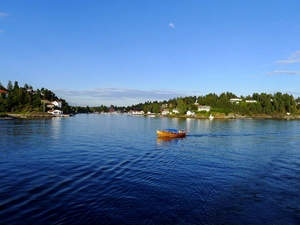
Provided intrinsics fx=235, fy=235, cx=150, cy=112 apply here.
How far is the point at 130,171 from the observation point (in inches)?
958

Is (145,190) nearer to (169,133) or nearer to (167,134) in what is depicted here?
(167,134)

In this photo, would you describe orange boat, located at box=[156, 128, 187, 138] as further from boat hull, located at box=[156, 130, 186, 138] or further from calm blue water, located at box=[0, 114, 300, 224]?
calm blue water, located at box=[0, 114, 300, 224]

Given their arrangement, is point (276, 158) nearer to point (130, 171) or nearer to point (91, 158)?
point (130, 171)

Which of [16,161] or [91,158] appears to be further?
[91,158]

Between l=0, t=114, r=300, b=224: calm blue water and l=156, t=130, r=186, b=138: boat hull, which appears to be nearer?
l=0, t=114, r=300, b=224: calm blue water

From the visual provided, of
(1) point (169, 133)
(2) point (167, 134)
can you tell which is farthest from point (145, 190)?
(1) point (169, 133)

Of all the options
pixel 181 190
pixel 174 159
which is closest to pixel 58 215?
pixel 181 190

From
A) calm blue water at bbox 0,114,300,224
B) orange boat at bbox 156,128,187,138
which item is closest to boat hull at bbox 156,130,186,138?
orange boat at bbox 156,128,187,138

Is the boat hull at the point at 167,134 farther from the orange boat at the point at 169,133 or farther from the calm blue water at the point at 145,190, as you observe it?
the calm blue water at the point at 145,190

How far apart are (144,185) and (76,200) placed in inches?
236

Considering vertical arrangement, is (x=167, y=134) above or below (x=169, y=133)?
below

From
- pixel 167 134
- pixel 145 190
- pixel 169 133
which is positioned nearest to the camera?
pixel 145 190

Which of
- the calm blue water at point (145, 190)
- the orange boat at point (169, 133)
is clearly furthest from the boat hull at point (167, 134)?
the calm blue water at point (145, 190)

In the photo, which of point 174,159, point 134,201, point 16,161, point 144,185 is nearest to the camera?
point 134,201
